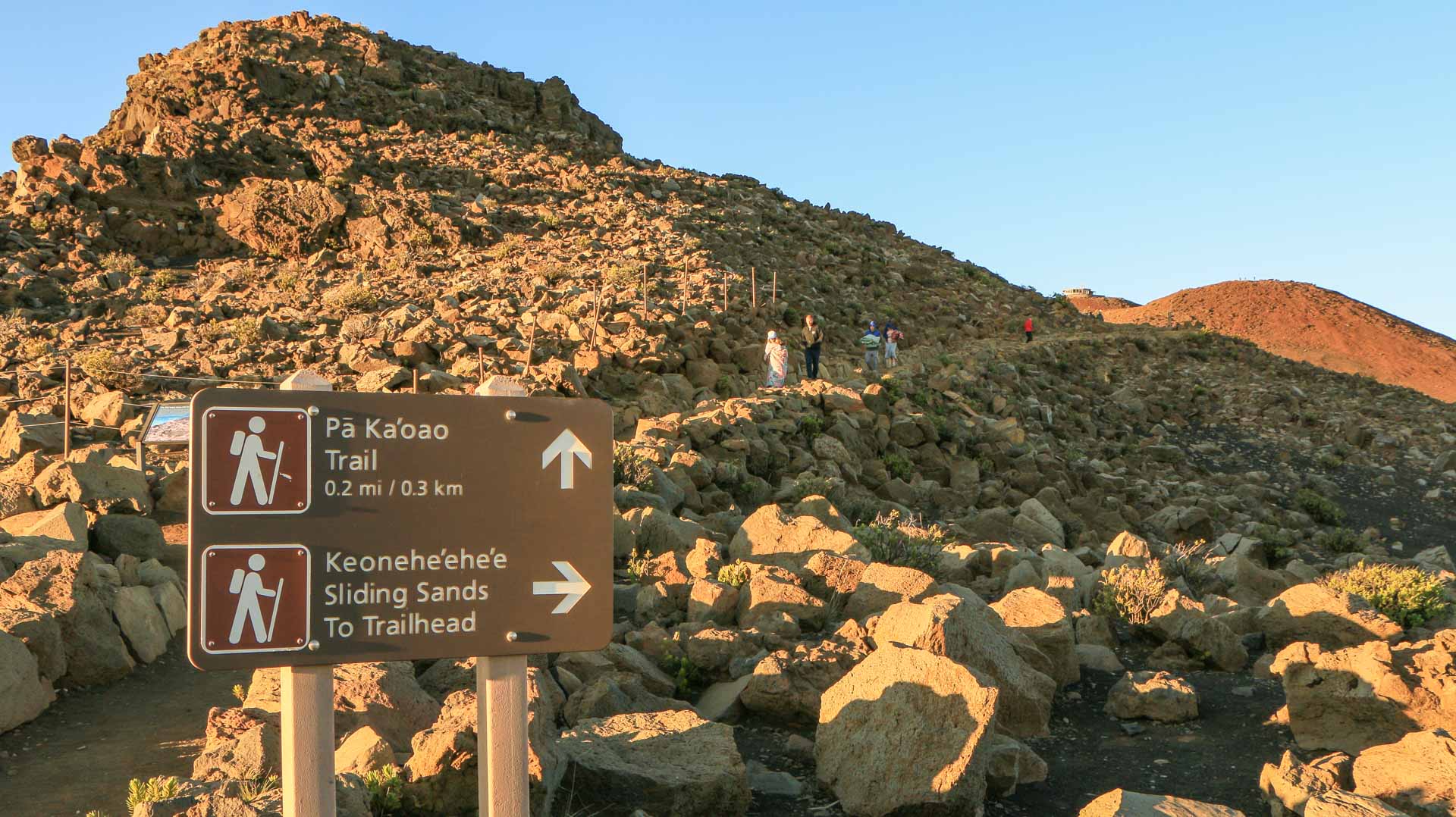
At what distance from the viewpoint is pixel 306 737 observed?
3367 mm

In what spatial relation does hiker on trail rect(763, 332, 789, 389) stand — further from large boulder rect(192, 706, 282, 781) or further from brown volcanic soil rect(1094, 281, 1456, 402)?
brown volcanic soil rect(1094, 281, 1456, 402)

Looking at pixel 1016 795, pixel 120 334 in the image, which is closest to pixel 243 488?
pixel 1016 795

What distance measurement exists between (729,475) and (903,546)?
484 centimetres

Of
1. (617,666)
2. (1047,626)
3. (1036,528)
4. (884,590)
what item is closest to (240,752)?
(617,666)

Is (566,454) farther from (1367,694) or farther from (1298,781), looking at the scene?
(1367,694)

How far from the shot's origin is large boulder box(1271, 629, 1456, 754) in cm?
658

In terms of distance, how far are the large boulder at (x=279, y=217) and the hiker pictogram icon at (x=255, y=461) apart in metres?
28.3

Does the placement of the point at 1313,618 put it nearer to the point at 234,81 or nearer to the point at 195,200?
the point at 195,200

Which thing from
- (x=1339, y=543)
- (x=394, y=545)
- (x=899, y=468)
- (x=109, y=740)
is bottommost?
(x=1339, y=543)

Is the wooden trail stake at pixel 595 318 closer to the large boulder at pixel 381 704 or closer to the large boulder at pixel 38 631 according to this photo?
the large boulder at pixel 38 631

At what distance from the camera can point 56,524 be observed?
9.08 metres

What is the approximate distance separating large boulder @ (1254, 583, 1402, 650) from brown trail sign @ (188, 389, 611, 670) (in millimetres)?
7047

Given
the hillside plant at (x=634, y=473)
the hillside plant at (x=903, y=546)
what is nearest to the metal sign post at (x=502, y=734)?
the hillside plant at (x=903, y=546)

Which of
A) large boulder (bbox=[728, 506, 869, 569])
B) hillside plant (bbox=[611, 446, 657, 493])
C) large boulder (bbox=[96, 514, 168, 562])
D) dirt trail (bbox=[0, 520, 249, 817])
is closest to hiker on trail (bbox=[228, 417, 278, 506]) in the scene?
dirt trail (bbox=[0, 520, 249, 817])
